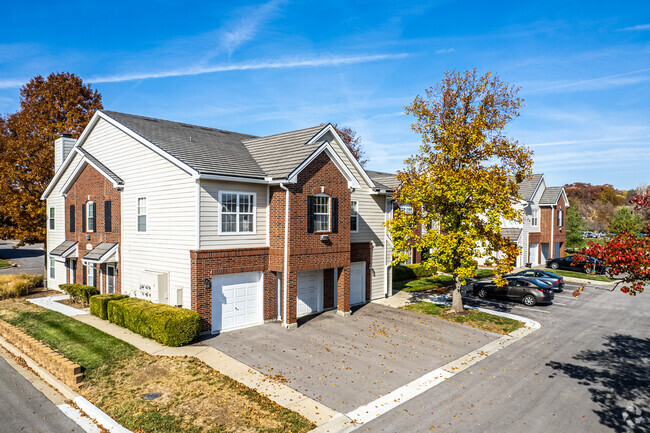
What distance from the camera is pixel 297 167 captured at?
16891 mm

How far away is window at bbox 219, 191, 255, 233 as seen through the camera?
1639cm

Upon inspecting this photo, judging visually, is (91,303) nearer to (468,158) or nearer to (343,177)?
(343,177)

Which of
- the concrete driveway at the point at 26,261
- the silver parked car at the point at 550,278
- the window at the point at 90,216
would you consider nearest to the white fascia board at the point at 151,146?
the window at the point at 90,216

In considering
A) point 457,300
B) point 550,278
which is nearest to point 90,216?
point 457,300

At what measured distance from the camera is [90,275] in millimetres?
23016

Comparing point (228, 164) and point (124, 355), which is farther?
point (228, 164)

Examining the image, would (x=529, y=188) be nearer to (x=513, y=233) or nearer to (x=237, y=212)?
(x=513, y=233)

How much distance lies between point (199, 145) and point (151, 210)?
3588 millimetres

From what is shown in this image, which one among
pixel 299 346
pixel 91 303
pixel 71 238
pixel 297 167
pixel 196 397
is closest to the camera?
pixel 196 397

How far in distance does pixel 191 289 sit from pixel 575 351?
570 inches

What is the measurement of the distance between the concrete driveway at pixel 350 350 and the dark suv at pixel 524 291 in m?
6.66

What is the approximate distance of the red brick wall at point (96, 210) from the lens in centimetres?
2038

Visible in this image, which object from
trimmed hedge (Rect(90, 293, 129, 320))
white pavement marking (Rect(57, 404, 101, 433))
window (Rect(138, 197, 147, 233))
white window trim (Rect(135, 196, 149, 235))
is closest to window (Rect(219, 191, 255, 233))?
white window trim (Rect(135, 196, 149, 235))

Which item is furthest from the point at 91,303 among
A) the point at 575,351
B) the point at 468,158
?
the point at 575,351
